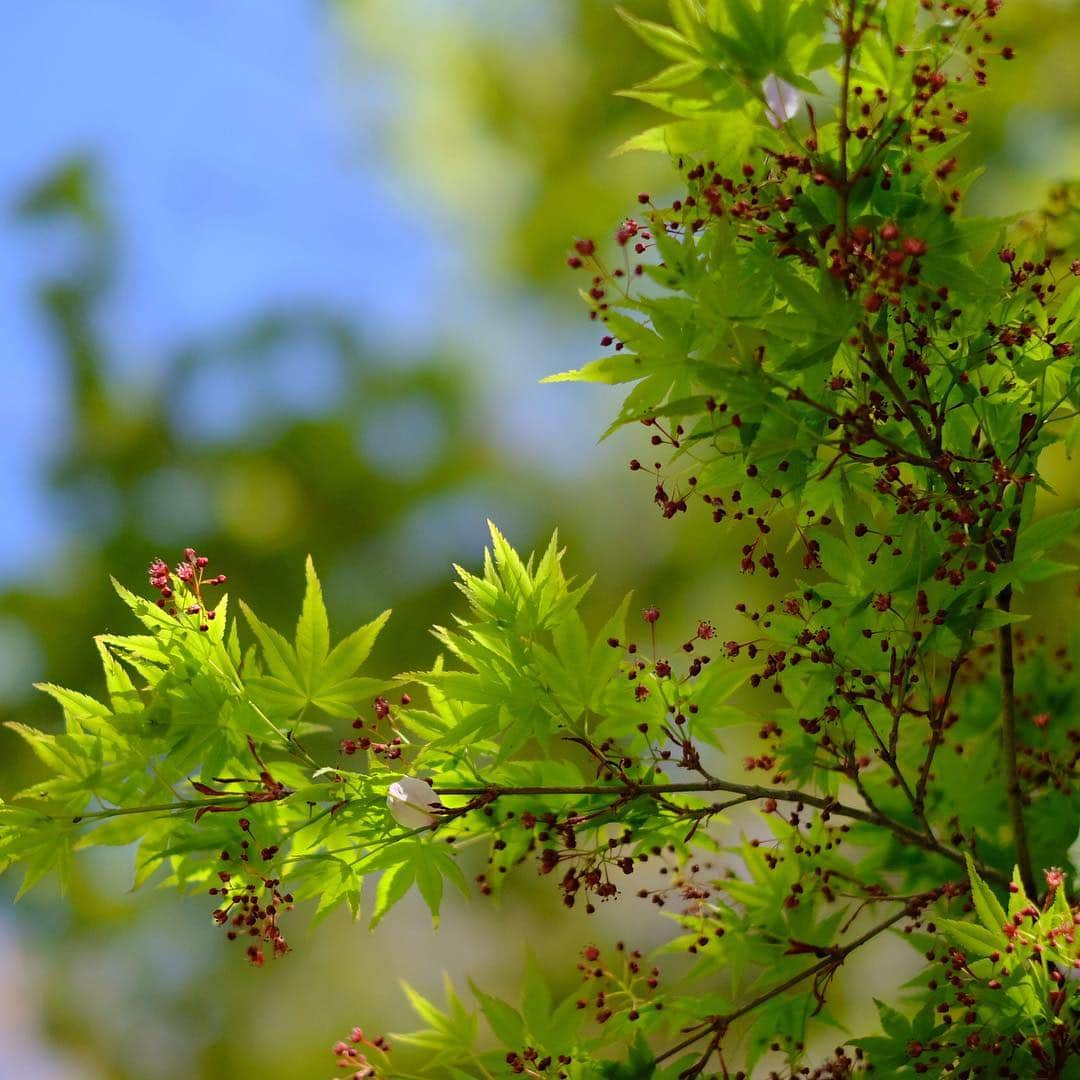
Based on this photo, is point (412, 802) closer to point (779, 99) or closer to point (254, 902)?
point (254, 902)

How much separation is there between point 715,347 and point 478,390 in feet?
11.9

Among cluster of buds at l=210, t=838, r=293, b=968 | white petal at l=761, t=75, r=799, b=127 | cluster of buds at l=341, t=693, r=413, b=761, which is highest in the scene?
white petal at l=761, t=75, r=799, b=127

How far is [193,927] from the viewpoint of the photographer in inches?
147

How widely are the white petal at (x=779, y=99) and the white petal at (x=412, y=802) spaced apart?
493mm

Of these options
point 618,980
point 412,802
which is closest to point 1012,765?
point 618,980

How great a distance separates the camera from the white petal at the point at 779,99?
0.69 metres

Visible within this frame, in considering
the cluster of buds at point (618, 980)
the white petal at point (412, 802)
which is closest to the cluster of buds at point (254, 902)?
the white petal at point (412, 802)

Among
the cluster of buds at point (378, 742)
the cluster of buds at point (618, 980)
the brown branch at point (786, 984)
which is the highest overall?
the cluster of buds at point (378, 742)

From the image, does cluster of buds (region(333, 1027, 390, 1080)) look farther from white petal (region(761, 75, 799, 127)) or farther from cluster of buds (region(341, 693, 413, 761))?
white petal (region(761, 75, 799, 127))

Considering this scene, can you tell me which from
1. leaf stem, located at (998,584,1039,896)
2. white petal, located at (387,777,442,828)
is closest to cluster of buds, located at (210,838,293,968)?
white petal, located at (387,777,442,828)

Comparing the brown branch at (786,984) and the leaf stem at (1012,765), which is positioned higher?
the leaf stem at (1012,765)

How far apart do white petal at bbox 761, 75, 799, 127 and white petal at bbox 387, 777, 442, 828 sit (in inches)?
19.4

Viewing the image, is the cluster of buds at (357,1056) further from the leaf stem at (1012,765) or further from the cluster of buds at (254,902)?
the leaf stem at (1012,765)

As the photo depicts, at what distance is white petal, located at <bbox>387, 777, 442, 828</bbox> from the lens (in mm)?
802
